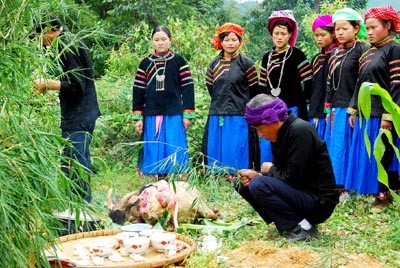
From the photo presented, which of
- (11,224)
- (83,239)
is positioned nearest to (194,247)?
(83,239)

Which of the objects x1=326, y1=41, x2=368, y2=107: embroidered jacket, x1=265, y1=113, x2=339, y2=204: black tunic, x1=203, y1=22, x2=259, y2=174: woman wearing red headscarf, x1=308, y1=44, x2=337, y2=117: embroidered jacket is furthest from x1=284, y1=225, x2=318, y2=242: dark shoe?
x1=203, y1=22, x2=259, y2=174: woman wearing red headscarf

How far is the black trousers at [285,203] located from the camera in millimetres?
→ 4438

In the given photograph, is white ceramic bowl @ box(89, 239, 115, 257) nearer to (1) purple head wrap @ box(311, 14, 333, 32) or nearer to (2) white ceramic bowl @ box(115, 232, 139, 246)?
(2) white ceramic bowl @ box(115, 232, 139, 246)

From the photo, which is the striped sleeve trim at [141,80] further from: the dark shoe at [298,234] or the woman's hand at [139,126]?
the dark shoe at [298,234]

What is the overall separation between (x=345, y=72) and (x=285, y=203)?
1757 mm

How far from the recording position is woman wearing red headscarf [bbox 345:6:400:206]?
17.4ft

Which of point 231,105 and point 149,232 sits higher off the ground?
point 231,105

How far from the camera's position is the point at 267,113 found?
14.2 feet

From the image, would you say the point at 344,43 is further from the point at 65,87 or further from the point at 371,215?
the point at 65,87

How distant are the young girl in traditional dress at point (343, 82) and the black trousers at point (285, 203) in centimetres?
140

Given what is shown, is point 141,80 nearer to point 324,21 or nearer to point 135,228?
point 324,21

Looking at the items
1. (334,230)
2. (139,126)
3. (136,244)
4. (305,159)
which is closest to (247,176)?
(305,159)

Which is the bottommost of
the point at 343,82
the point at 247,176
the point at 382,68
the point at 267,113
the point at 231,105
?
the point at 247,176

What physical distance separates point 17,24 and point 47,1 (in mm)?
310
